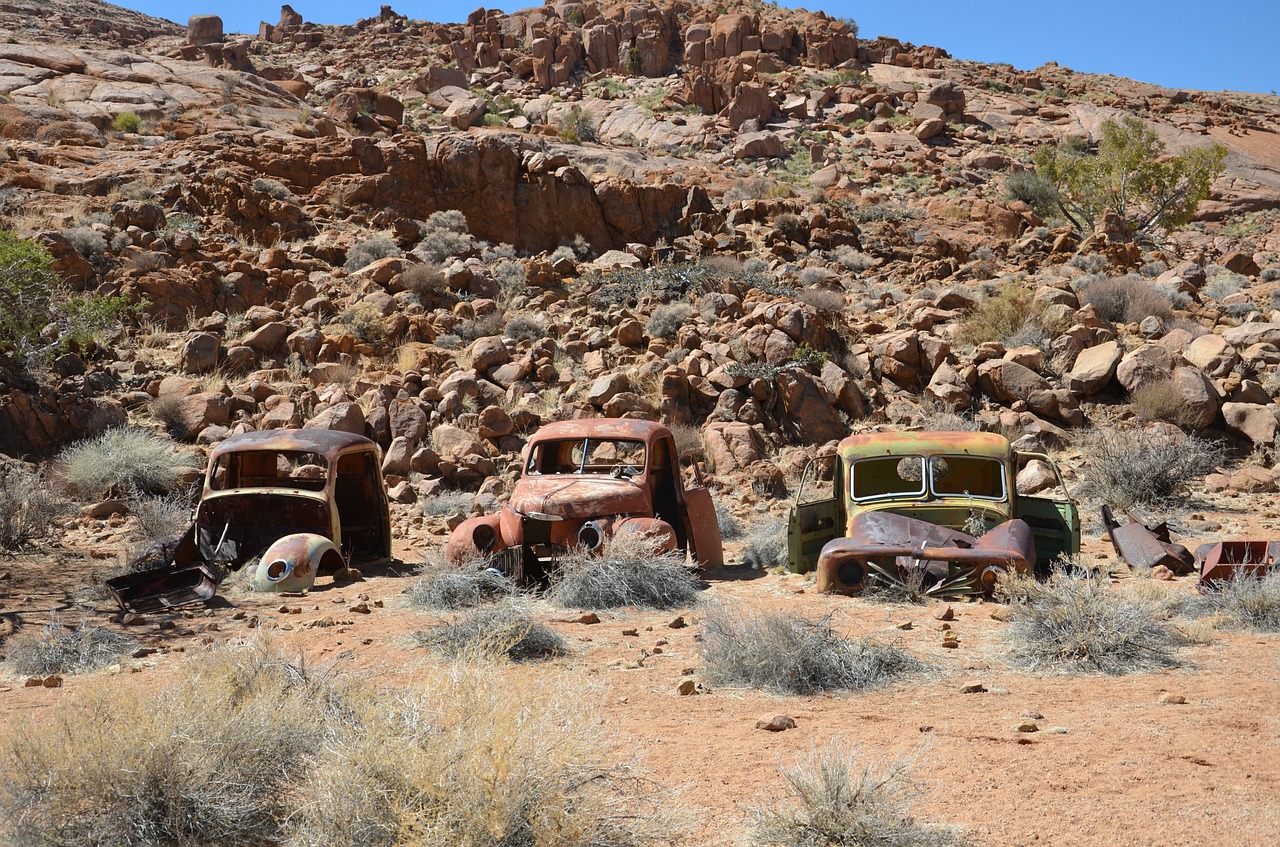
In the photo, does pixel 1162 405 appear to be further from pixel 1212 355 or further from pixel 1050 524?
pixel 1050 524

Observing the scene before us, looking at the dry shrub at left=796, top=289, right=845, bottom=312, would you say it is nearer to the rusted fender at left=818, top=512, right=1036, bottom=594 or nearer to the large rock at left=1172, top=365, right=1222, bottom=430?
the large rock at left=1172, top=365, right=1222, bottom=430

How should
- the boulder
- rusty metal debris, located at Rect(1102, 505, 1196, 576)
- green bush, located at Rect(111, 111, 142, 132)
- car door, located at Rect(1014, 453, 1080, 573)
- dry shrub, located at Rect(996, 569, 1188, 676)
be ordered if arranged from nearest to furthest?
dry shrub, located at Rect(996, 569, 1188, 676) → car door, located at Rect(1014, 453, 1080, 573) → rusty metal debris, located at Rect(1102, 505, 1196, 576) → the boulder → green bush, located at Rect(111, 111, 142, 132)

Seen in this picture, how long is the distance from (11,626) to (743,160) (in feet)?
118

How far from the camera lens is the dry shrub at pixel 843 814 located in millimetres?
3406

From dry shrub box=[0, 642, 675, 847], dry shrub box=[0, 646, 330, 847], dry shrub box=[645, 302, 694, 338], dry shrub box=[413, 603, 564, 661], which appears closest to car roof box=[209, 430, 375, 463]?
dry shrub box=[413, 603, 564, 661]

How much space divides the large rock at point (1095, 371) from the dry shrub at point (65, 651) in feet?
49.3

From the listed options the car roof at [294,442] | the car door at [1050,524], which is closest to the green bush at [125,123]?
the car roof at [294,442]

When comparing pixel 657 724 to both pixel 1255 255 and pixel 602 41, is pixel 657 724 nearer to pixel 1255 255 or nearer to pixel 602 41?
pixel 1255 255

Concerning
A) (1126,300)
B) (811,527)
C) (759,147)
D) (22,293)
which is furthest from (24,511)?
(759,147)

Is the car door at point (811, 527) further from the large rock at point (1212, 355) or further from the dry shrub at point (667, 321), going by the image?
the large rock at point (1212, 355)

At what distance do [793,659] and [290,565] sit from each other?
530 centimetres

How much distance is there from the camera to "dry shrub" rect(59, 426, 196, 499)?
43.9 feet

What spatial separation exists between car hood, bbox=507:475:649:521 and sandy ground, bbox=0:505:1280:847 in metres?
1.14

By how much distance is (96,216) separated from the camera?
20797 millimetres
